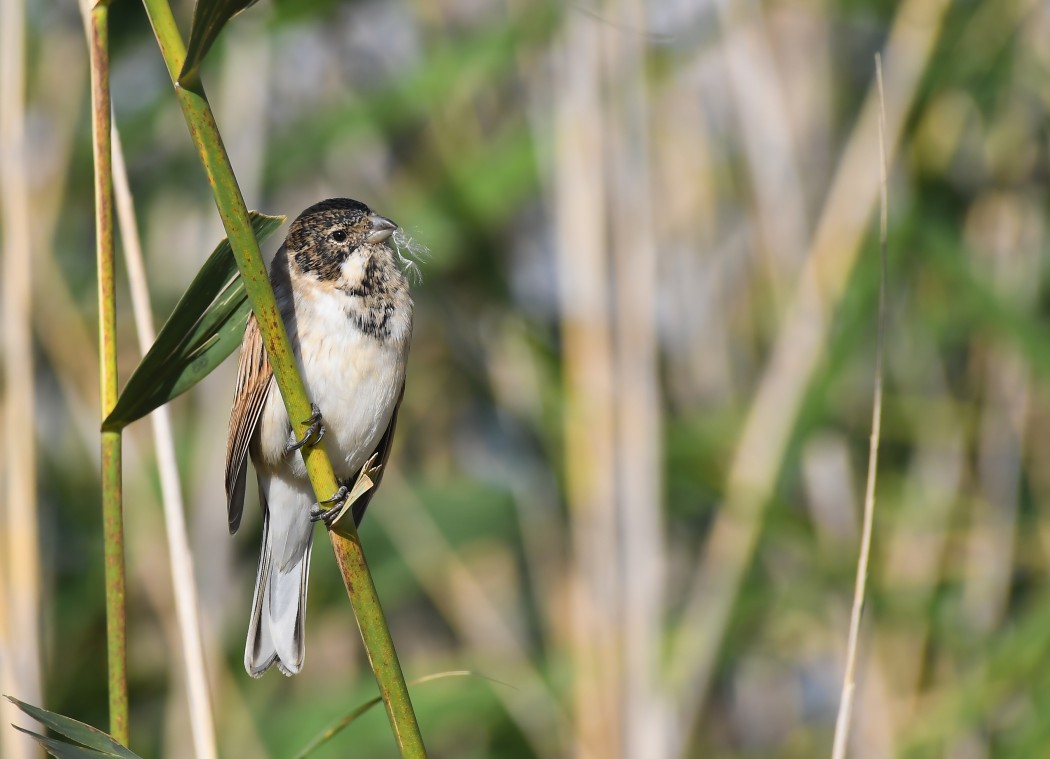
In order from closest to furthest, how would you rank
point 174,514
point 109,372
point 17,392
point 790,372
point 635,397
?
point 109,372 → point 174,514 → point 17,392 → point 635,397 → point 790,372

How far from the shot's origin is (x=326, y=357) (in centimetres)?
209

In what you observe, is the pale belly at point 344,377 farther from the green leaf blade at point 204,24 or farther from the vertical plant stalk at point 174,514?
the green leaf blade at point 204,24

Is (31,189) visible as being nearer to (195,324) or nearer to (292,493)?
(292,493)

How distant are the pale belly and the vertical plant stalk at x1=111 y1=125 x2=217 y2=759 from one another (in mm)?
420

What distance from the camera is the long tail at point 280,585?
207 centimetres

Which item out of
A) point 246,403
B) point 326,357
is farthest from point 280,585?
point 326,357

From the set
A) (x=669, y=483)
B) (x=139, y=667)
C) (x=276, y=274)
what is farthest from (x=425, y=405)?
(x=276, y=274)

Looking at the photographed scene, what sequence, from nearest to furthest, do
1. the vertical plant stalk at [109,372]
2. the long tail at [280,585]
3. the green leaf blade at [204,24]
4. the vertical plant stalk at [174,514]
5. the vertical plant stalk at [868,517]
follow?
the green leaf blade at [204,24] < the vertical plant stalk at [109,372] < the vertical plant stalk at [868,517] < the vertical plant stalk at [174,514] < the long tail at [280,585]

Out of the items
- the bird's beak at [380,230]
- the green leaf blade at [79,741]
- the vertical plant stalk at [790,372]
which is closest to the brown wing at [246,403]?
the bird's beak at [380,230]

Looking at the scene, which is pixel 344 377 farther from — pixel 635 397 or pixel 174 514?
pixel 635 397

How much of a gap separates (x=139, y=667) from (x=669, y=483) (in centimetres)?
159

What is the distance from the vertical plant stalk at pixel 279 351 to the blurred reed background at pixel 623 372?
5.29 feet

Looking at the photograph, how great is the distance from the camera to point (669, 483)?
3.19 m

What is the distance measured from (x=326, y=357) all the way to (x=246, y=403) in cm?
18
